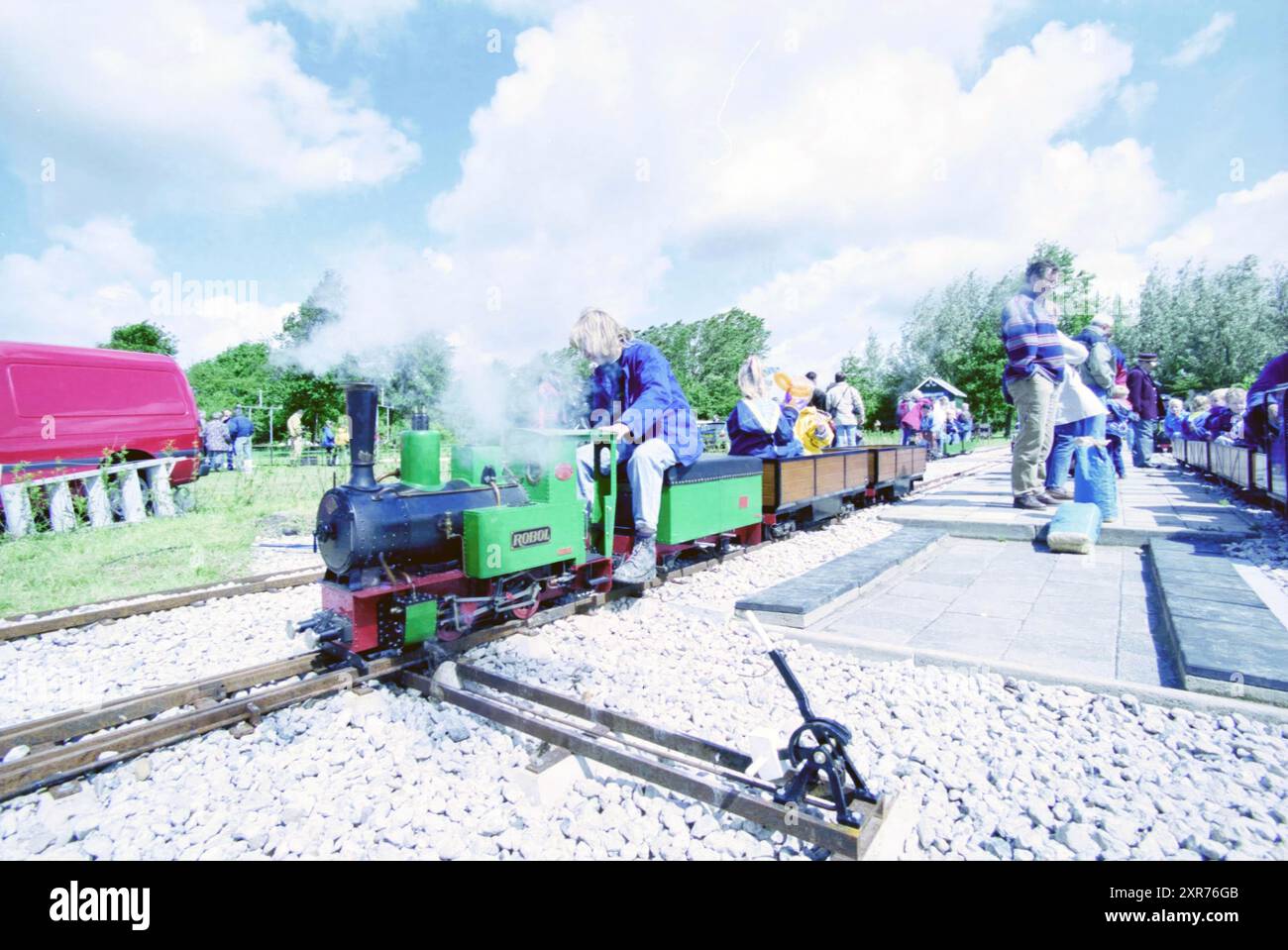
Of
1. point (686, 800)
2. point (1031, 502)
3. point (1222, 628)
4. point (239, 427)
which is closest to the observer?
point (686, 800)

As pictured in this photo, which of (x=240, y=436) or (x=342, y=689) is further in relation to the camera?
(x=240, y=436)

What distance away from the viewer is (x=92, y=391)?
31.1 feet

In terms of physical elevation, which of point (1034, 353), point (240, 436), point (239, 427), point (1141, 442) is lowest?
point (1141, 442)

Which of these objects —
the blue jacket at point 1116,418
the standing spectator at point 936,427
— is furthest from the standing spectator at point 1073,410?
the standing spectator at point 936,427

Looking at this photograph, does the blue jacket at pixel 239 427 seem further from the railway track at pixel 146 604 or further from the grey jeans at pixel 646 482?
the grey jeans at pixel 646 482

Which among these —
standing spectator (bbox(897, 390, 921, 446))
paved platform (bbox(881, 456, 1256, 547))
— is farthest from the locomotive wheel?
standing spectator (bbox(897, 390, 921, 446))

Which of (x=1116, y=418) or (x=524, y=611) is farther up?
(x=1116, y=418)

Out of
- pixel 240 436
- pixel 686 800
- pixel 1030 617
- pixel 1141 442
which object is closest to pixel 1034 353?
pixel 1030 617

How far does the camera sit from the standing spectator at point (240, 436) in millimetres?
18688

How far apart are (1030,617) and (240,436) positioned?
20.0 m

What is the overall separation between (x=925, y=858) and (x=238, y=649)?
3.73m

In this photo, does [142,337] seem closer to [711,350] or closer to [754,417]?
[711,350]

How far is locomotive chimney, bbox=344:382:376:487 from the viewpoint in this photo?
10.5ft
